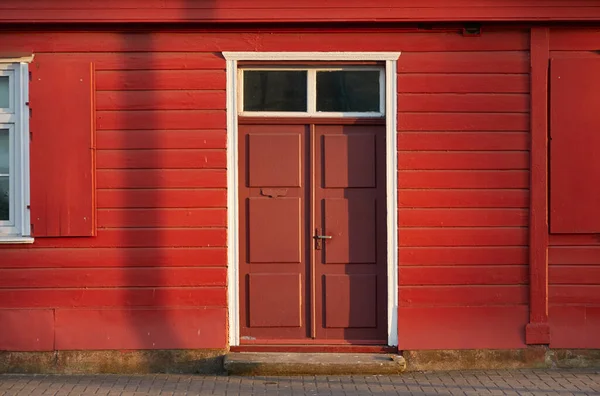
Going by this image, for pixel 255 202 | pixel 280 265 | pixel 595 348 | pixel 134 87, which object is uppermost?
pixel 134 87

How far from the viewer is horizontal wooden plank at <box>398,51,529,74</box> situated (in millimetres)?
9859

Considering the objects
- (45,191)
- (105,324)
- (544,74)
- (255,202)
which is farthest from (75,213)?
(544,74)

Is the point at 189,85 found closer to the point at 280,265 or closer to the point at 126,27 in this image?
the point at 126,27

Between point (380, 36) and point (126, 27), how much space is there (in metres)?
2.39

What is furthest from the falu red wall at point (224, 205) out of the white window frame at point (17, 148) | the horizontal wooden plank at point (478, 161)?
the white window frame at point (17, 148)

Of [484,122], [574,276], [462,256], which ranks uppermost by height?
[484,122]

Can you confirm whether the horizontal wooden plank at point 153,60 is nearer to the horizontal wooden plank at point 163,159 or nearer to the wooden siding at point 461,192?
the horizontal wooden plank at point 163,159

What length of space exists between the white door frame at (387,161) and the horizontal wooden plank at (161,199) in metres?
0.14

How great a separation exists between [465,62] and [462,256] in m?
1.83

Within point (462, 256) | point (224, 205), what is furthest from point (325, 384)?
point (224, 205)

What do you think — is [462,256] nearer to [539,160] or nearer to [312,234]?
[539,160]

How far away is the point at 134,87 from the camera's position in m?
9.84

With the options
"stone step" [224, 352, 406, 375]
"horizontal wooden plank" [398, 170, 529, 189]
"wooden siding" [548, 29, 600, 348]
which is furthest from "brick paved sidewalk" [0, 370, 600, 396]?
"horizontal wooden plank" [398, 170, 529, 189]

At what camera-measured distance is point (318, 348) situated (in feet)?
32.7
